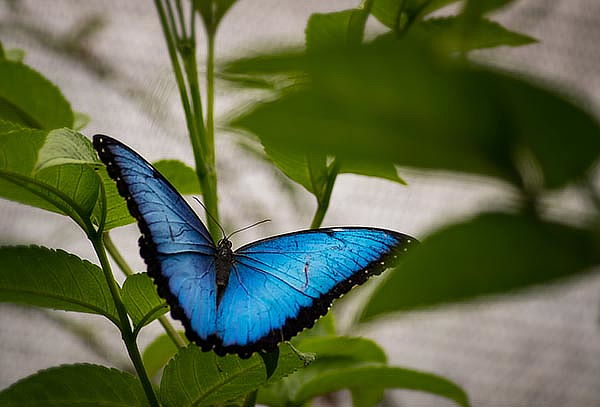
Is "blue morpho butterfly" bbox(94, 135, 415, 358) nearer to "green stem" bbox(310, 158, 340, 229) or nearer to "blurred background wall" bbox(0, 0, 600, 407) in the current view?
"green stem" bbox(310, 158, 340, 229)

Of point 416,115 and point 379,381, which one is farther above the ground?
point 416,115

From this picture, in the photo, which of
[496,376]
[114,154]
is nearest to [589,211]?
[114,154]

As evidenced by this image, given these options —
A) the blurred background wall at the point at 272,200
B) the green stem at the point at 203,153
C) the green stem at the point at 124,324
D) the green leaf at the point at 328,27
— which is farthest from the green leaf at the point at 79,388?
the blurred background wall at the point at 272,200

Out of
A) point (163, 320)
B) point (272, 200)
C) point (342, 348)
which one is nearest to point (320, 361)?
point (342, 348)

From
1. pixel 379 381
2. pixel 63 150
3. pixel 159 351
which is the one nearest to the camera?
pixel 63 150

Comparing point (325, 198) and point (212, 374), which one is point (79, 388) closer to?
point (212, 374)

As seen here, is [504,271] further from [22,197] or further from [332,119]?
[22,197]

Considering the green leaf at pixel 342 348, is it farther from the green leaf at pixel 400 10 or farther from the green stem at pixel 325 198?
the green leaf at pixel 400 10
